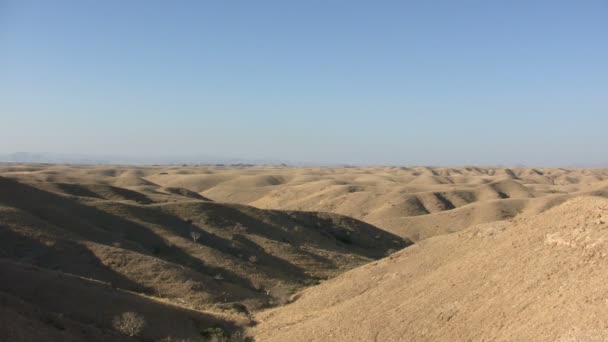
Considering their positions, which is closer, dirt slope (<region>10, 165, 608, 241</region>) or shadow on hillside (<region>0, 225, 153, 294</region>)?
shadow on hillside (<region>0, 225, 153, 294</region>)

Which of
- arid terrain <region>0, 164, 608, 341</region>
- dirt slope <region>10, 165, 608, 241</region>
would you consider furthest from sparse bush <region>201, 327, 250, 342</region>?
dirt slope <region>10, 165, 608, 241</region>

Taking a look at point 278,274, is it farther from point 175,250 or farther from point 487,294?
point 487,294

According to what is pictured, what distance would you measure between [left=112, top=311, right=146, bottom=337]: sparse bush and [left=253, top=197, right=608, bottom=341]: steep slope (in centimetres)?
459

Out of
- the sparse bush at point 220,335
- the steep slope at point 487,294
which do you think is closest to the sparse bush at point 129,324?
the sparse bush at point 220,335

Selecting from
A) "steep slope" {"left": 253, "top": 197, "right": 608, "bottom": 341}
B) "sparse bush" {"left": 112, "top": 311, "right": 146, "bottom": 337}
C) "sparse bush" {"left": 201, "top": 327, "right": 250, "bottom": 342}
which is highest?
"steep slope" {"left": 253, "top": 197, "right": 608, "bottom": 341}

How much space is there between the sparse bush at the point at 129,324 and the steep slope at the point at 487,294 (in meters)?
4.59

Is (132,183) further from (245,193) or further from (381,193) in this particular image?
(381,193)

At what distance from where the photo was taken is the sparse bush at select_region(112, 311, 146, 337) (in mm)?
18109

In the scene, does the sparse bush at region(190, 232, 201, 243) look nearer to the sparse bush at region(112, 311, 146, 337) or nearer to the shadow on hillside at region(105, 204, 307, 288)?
the shadow on hillside at region(105, 204, 307, 288)

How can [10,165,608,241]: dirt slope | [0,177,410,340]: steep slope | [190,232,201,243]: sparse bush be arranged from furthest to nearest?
[10,165,608,241]: dirt slope < [190,232,201,243]: sparse bush < [0,177,410,340]: steep slope

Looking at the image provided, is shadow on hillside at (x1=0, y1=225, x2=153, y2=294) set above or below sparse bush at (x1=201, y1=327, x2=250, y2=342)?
above

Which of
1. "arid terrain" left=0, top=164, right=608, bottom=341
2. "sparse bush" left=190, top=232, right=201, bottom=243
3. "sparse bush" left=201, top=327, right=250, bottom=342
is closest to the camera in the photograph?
"arid terrain" left=0, top=164, right=608, bottom=341

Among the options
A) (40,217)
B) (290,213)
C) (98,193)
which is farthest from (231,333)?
(98,193)

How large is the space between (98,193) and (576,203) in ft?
151
